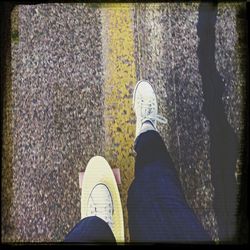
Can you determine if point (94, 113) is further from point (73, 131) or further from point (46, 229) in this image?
point (46, 229)

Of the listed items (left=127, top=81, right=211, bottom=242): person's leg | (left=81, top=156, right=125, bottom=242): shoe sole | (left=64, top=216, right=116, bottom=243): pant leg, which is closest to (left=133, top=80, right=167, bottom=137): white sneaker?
(left=127, top=81, right=211, bottom=242): person's leg

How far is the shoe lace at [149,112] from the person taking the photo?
1.01 meters

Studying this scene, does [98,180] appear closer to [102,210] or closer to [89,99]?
[102,210]

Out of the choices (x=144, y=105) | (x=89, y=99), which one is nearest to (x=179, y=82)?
(x=144, y=105)

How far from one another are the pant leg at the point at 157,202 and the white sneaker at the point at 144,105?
0.03 m

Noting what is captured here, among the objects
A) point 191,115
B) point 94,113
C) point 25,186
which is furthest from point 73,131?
point 191,115

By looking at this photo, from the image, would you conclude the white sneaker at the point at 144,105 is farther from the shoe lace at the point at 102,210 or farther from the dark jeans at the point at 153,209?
the shoe lace at the point at 102,210

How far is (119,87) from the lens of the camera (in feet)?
3.35

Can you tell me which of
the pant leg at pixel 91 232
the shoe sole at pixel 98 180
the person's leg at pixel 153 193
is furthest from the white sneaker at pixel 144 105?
the pant leg at pixel 91 232

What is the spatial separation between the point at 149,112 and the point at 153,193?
186 millimetres

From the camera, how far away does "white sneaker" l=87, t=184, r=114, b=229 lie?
98 centimetres

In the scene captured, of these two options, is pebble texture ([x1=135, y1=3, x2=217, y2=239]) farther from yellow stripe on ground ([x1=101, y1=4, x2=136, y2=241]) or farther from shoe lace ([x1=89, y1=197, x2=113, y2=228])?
shoe lace ([x1=89, y1=197, x2=113, y2=228])

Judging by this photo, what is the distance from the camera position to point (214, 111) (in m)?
1.02

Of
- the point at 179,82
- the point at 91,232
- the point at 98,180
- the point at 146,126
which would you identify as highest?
the point at 179,82
